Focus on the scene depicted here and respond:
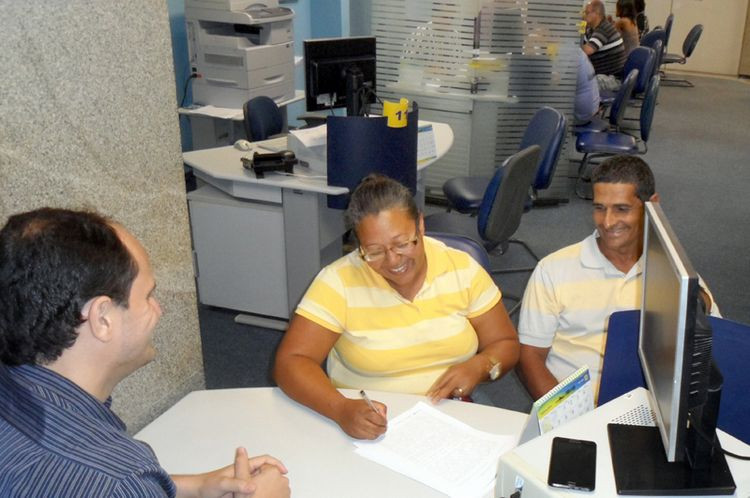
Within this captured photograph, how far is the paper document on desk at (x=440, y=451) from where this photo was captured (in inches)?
58.3

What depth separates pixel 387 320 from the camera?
189cm

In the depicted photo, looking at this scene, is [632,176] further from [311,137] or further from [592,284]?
[311,137]

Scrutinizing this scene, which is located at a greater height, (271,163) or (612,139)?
(271,163)

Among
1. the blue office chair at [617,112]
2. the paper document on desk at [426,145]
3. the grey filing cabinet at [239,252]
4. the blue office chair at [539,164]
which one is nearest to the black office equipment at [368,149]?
the grey filing cabinet at [239,252]

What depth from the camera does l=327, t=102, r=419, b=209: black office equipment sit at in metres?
3.07

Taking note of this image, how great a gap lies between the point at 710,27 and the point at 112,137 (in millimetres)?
10826

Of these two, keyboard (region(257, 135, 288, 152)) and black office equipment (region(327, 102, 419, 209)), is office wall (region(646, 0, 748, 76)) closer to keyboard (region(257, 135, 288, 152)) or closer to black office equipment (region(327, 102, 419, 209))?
keyboard (region(257, 135, 288, 152))

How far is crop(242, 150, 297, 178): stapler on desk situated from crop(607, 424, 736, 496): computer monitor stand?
2.44 m

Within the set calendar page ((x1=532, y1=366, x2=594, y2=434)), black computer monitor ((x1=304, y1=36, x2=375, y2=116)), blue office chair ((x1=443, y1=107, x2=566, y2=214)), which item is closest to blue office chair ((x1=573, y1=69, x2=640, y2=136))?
A: blue office chair ((x1=443, y1=107, x2=566, y2=214))

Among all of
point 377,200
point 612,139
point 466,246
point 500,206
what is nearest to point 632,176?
point 466,246

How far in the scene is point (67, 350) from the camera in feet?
3.51

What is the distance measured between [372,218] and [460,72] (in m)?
3.36

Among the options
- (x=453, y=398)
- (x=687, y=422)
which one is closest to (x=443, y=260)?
(x=453, y=398)

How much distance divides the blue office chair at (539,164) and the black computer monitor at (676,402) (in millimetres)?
2595
